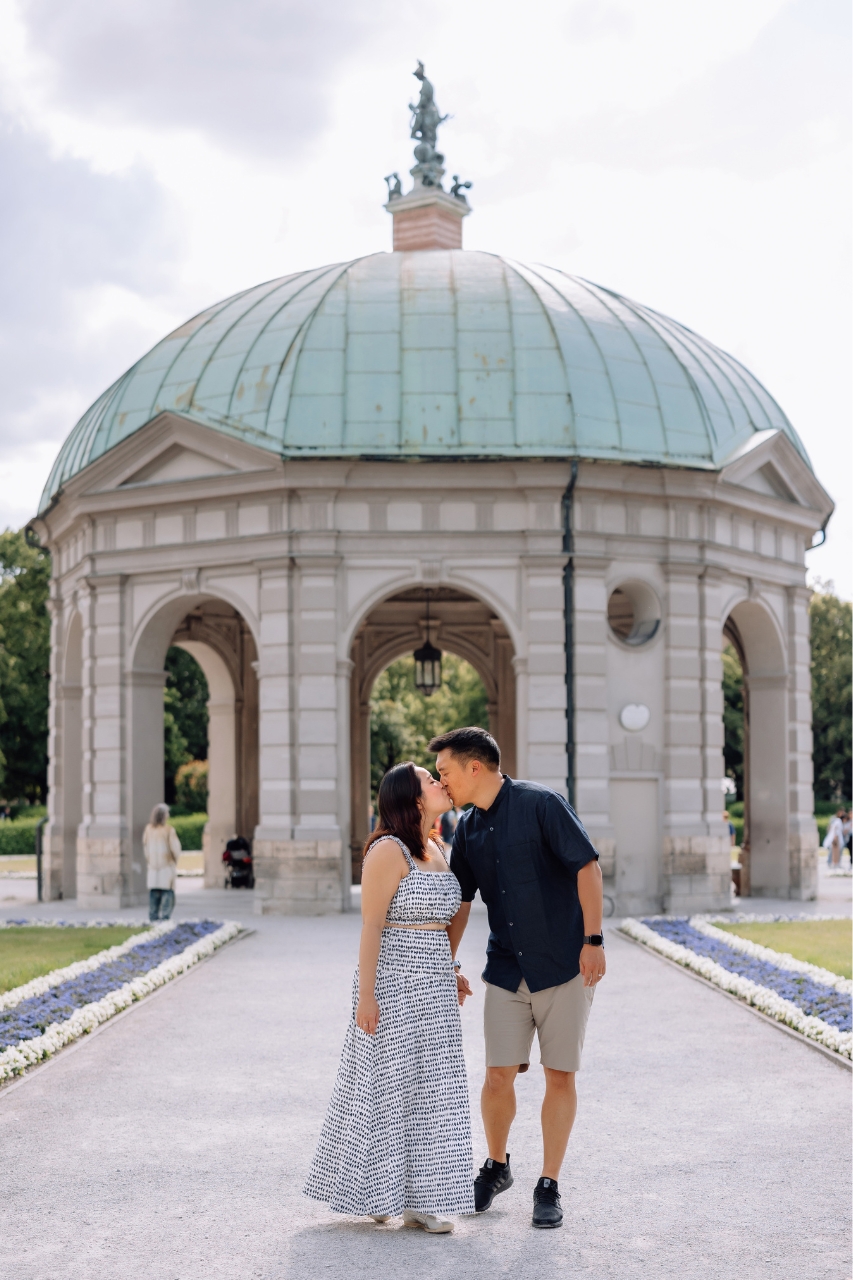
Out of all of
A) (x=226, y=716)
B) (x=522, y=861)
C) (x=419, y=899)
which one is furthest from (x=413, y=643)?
(x=419, y=899)

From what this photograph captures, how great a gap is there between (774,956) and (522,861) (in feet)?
28.4

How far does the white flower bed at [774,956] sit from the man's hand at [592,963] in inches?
245

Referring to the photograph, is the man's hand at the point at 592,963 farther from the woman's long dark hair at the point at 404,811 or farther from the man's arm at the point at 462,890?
the woman's long dark hair at the point at 404,811

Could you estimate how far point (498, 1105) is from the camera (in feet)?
21.7

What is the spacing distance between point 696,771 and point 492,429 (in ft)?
18.3

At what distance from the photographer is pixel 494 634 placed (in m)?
27.2

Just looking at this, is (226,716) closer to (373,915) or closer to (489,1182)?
(489,1182)

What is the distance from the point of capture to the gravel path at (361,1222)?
Result: 5.77m

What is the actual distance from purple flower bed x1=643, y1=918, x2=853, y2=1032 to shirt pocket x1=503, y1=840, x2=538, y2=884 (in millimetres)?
4964

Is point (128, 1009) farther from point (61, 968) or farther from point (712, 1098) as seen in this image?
point (712, 1098)

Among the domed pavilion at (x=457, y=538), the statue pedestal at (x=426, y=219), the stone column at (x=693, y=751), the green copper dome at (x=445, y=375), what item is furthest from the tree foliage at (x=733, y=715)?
the stone column at (x=693, y=751)

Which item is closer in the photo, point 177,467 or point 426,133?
point 177,467

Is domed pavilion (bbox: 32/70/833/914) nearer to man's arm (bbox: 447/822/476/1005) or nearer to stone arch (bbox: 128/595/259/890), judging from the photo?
stone arch (bbox: 128/595/259/890)

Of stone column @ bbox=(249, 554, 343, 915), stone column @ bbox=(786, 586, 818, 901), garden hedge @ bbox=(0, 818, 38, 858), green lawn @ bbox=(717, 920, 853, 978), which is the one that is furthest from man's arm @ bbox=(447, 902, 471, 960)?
garden hedge @ bbox=(0, 818, 38, 858)
